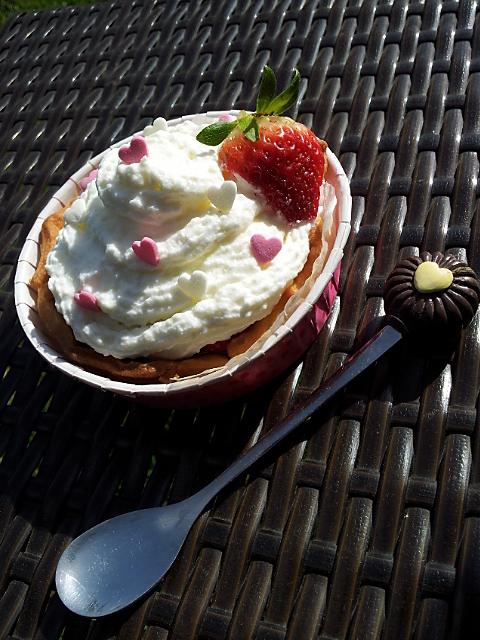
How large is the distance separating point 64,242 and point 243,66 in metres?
0.70

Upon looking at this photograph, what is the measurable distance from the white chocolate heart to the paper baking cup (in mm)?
117

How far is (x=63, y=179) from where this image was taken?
139 cm

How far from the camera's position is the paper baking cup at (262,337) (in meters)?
0.85

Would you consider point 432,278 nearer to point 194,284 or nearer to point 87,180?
point 194,284

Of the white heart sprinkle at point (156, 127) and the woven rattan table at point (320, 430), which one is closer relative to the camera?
the woven rattan table at point (320, 430)

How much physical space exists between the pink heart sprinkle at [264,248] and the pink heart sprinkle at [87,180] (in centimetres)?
34

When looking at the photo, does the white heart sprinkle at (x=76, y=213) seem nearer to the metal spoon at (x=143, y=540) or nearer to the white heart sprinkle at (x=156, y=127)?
the white heart sprinkle at (x=156, y=127)

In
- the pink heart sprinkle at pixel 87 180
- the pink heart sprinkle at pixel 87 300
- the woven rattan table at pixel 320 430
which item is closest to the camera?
the woven rattan table at pixel 320 430

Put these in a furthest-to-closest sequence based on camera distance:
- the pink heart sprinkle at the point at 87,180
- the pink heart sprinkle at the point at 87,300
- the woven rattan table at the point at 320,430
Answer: the pink heart sprinkle at the point at 87,180
the pink heart sprinkle at the point at 87,300
the woven rattan table at the point at 320,430

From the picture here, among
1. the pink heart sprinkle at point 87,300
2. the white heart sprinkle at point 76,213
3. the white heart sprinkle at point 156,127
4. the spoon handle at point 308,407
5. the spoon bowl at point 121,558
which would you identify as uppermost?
the white heart sprinkle at point 156,127

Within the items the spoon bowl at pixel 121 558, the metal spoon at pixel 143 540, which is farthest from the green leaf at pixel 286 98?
the spoon bowl at pixel 121 558

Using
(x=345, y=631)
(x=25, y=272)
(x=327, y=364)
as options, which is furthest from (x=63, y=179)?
(x=345, y=631)

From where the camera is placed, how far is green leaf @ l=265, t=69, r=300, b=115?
2.99ft

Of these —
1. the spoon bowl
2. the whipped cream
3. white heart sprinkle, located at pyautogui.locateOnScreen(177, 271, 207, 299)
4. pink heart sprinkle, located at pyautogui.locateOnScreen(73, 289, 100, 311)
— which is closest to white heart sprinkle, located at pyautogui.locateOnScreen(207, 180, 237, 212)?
the whipped cream
